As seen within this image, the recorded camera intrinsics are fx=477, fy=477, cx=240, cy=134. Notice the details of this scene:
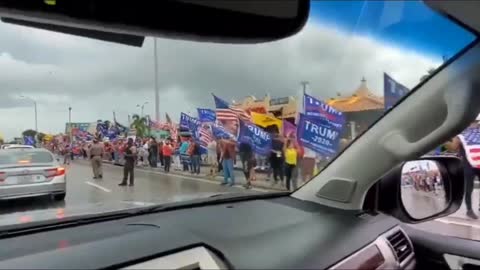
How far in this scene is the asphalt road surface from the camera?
239cm

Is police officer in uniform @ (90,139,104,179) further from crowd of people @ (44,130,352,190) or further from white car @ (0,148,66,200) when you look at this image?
white car @ (0,148,66,200)

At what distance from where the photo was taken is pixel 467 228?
3182mm

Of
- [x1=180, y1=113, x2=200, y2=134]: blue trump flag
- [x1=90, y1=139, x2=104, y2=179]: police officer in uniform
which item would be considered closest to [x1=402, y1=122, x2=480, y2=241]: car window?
[x1=180, y1=113, x2=200, y2=134]: blue trump flag

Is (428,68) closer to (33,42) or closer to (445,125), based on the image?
(445,125)

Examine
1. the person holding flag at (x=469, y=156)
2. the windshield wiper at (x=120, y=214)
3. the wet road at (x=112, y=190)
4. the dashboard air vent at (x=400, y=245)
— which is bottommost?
the dashboard air vent at (x=400, y=245)

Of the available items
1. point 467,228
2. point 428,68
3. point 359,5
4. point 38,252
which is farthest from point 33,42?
point 467,228

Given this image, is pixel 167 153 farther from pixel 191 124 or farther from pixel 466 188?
pixel 466 188

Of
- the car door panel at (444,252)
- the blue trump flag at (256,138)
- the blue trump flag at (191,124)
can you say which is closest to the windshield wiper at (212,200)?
the car door panel at (444,252)

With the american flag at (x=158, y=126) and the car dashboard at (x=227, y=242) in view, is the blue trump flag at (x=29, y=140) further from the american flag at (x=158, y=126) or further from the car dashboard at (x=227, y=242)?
the american flag at (x=158, y=126)

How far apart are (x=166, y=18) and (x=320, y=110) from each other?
3.64m

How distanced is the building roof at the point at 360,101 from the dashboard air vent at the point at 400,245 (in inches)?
26.4

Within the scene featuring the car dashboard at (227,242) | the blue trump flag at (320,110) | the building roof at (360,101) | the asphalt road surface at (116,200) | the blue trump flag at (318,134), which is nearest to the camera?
the car dashboard at (227,242)

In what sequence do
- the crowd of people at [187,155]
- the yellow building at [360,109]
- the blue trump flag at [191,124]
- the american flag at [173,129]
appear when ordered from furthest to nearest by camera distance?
the american flag at [173,129]
the blue trump flag at [191,124]
the crowd of people at [187,155]
the yellow building at [360,109]

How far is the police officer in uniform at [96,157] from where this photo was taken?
5.10m
